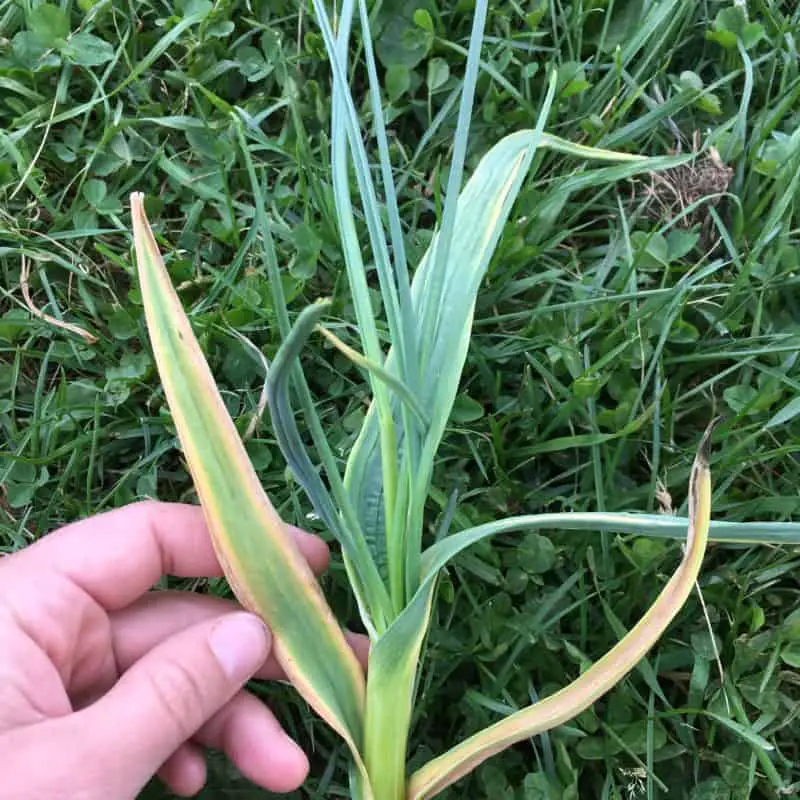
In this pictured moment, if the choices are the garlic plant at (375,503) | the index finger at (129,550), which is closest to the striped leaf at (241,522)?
the garlic plant at (375,503)

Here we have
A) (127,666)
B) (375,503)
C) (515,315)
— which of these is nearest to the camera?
(375,503)

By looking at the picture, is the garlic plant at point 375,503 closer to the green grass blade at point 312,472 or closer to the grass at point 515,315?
the green grass blade at point 312,472

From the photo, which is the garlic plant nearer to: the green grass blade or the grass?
the green grass blade

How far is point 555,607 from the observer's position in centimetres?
93

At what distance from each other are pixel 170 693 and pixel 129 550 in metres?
0.20

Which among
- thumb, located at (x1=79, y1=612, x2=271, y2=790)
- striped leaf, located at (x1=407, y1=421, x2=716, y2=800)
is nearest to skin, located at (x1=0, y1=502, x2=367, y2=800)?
thumb, located at (x1=79, y1=612, x2=271, y2=790)

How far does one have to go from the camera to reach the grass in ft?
3.00

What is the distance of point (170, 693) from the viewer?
69 centimetres

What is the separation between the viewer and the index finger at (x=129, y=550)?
0.84m

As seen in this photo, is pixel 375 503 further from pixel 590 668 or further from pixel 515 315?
pixel 515 315

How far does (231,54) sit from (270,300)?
39 centimetres

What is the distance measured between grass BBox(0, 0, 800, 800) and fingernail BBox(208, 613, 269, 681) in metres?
0.21

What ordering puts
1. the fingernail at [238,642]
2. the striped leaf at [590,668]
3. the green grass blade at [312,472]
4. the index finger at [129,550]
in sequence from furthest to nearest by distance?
the index finger at [129,550], the fingernail at [238,642], the striped leaf at [590,668], the green grass blade at [312,472]

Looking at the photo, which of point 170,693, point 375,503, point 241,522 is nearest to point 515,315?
point 375,503
